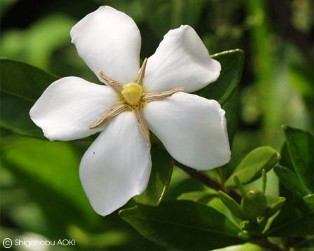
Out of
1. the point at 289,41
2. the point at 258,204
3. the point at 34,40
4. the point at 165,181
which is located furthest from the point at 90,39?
the point at 34,40

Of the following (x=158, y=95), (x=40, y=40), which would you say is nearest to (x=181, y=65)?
(x=158, y=95)

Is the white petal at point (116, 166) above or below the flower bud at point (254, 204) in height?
above

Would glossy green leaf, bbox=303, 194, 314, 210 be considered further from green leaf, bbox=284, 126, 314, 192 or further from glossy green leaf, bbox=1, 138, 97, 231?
glossy green leaf, bbox=1, 138, 97, 231

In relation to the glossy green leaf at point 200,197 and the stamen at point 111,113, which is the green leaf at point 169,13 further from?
the stamen at point 111,113

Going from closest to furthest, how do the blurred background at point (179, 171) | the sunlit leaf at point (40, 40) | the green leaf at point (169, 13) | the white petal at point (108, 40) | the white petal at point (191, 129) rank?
1. the white petal at point (191, 129)
2. the white petal at point (108, 40)
3. the green leaf at point (169, 13)
4. the blurred background at point (179, 171)
5. the sunlit leaf at point (40, 40)

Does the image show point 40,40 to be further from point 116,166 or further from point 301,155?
point 116,166

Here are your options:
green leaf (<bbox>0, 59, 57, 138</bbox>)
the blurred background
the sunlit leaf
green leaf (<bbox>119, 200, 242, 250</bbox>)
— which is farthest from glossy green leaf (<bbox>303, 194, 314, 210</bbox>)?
the sunlit leaf

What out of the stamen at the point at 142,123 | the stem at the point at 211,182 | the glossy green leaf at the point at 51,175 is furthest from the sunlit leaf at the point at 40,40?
the stamen at the point at 142,123
